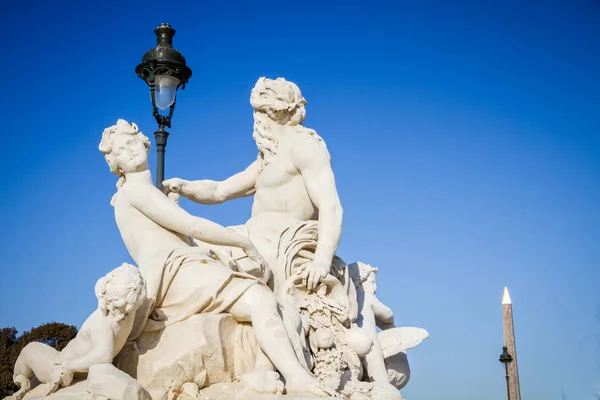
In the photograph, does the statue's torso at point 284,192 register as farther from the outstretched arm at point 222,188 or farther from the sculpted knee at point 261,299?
the sculpted knee at point 261,299

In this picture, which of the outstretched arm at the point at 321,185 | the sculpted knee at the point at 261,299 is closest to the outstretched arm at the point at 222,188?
the outstretched arm at the point at 321,185

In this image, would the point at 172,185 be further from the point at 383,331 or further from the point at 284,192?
the point at 383,331

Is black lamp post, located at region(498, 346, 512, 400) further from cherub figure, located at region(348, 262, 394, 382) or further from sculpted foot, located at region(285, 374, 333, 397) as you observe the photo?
sculpted foot, located at region(285, 374, 333, 397)

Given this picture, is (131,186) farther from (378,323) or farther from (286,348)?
(378,323)

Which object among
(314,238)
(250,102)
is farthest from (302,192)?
(250,102)

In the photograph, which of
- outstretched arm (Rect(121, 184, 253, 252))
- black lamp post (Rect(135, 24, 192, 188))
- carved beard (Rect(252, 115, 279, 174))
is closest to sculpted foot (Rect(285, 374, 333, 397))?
outstretched arm (Rect(121, 184, 253, 252))

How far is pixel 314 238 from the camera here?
28.3 ft

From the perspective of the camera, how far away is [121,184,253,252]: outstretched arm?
25.6 feet

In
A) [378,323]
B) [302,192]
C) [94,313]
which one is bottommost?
[94,313]

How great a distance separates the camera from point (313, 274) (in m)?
8.16

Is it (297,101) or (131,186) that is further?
(297,101)

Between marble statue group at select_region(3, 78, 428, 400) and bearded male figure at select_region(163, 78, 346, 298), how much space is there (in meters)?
0.01

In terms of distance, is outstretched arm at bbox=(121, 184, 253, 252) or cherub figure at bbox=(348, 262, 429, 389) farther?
cherub figure at bbox=(348, 262, 429, 389)

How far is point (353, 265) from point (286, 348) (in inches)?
89.5
